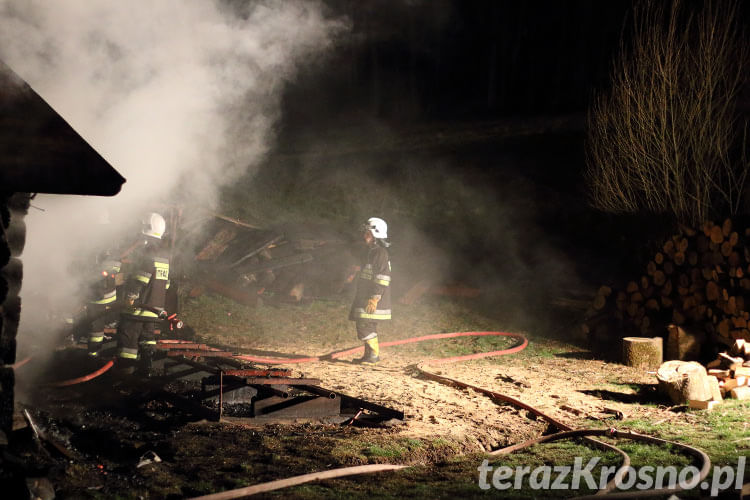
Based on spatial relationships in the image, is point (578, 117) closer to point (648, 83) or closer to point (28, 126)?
point (648, 83)

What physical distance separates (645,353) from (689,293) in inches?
54.8

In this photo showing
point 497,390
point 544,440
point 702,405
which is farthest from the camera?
point 497,390

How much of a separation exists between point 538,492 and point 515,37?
17508 mm

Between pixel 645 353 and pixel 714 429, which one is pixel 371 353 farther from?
pixel 714 429

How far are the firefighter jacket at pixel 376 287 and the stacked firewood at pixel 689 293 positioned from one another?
13.2ft

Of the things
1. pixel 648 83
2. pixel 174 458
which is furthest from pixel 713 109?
pixel 174 458

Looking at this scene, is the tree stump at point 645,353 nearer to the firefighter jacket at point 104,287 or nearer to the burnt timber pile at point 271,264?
the burnt timber pile at point 271,264

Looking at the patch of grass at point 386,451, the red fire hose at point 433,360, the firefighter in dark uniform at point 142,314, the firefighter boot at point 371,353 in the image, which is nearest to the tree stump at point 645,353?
the red fire hose at point 433,360

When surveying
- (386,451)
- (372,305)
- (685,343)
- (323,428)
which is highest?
(372,305)

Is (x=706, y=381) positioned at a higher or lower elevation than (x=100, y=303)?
lower

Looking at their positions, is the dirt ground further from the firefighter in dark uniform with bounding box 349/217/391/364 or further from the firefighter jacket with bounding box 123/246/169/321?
the firefighter jacket with bounding box 123/246/169/321

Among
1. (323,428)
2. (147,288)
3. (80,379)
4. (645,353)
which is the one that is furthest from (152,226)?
(645,353)

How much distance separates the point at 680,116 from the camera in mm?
9492

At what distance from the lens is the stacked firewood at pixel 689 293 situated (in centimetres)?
841
